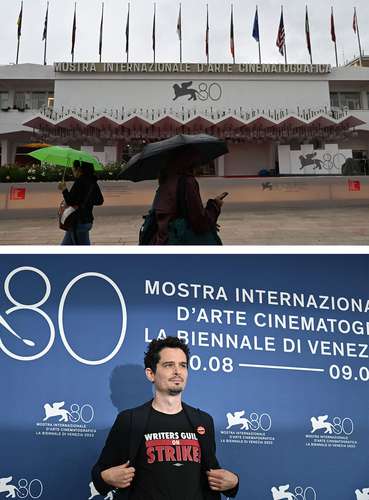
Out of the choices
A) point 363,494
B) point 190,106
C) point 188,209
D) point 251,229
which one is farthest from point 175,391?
point 190,106

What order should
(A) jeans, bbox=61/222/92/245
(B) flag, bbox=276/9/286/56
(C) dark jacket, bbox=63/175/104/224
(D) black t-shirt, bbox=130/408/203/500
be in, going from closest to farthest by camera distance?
1. (D) black t-shirt, bbox=130/408/203/500
2. (C) dark jacket, bbox=63/175/104/224
3. (A) jeans, bbox=61/222/92/245
4. (B) flag, bbox=276/9/286/56

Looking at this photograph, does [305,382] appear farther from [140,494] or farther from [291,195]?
[291,195]

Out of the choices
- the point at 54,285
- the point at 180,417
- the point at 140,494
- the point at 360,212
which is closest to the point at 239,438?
the point at 180,417

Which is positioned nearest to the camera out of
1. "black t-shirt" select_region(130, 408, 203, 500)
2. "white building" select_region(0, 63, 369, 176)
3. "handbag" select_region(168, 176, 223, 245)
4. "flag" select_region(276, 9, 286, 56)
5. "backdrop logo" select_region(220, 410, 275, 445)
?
"black t-shirt" select_region(130, 408, 203, 500)

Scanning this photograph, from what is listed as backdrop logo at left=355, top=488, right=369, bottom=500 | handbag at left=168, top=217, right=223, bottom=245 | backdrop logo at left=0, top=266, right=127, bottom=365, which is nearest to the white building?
handbag at left=168, top=217, right=223, bottom=245

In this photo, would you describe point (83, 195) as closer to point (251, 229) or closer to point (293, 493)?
point (293, 493)

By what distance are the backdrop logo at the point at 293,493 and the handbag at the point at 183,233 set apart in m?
1.48

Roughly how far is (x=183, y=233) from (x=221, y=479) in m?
1.52

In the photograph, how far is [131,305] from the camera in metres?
1.59

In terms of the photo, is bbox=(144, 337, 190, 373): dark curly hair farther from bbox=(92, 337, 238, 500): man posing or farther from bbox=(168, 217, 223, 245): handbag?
bbox=(168, 217, 223, 245): handbag

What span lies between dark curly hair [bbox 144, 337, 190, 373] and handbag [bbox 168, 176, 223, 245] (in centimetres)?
110

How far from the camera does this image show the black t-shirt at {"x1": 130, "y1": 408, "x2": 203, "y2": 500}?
1.41m

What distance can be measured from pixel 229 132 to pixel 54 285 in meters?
23.3

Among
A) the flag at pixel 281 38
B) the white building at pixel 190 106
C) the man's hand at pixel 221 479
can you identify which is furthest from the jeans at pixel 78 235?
the flag at pixel 281 38
